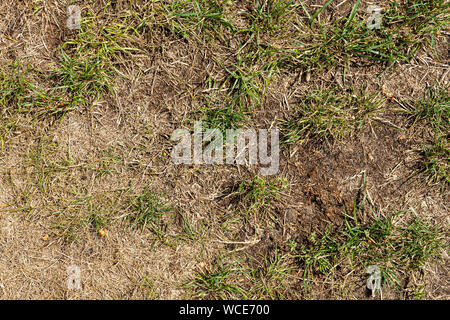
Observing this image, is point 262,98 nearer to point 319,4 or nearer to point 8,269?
point 319,4

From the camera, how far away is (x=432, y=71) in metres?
2.22

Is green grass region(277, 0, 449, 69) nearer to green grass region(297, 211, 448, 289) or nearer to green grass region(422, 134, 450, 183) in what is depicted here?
green grass region(422, 134, 450, 183)

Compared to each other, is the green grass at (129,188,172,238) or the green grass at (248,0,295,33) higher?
the green grass at (248,0,295,33)

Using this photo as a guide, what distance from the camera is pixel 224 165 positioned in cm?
225

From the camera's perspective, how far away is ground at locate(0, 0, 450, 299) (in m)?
2.20

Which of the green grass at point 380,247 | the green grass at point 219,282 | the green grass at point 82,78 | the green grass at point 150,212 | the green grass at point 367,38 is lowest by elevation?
the green grass at point 219,282

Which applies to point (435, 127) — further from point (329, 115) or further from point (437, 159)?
point (329, 115)

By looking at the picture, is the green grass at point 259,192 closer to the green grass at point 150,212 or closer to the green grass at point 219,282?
the green grass at point 219,282

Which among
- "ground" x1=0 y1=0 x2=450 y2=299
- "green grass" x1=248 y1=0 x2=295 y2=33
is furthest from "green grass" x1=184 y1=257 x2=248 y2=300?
"green grass" x1=248 y1=0 x2=295 y2=33

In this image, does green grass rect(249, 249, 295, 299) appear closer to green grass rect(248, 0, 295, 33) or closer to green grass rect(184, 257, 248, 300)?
green grass rect(184, 257, 248, 300)

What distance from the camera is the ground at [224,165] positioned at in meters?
2.20

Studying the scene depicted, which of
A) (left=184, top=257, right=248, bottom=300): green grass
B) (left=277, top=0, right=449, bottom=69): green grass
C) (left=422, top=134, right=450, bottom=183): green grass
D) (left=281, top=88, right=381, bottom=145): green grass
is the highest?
(left=277, top=0, right=449, bottom=69): green grass

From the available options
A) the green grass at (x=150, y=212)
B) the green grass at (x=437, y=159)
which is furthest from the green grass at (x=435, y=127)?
the green grass at (x=150, y=212)

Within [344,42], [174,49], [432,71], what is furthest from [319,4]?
[174,49]
